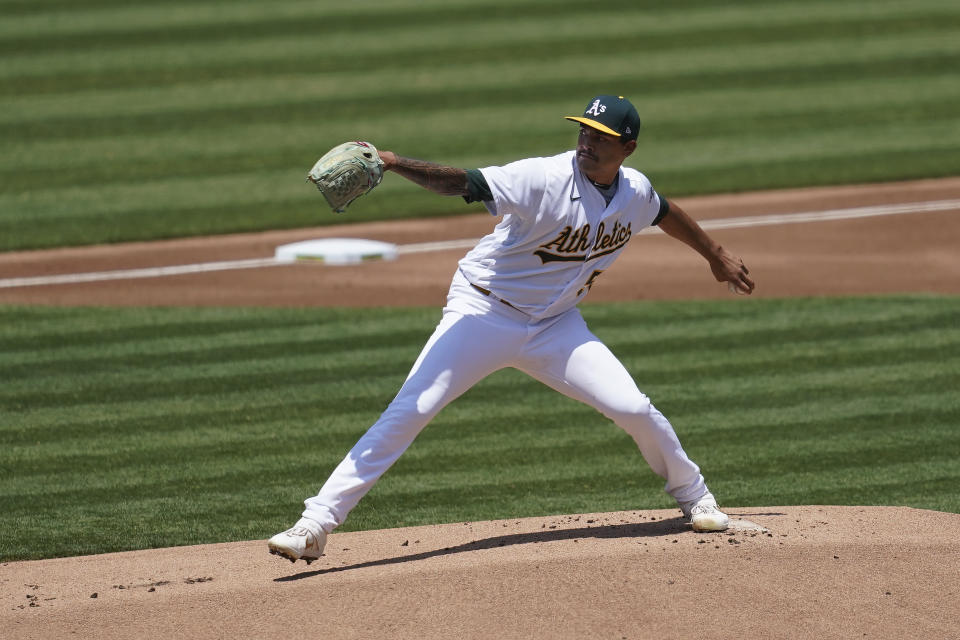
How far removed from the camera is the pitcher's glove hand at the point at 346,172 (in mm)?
5070

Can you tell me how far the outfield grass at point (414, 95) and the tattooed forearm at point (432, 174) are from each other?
8621 mm

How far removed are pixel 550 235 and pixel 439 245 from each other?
24.7ft

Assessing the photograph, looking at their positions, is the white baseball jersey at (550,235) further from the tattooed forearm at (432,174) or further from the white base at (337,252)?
the white base at (337,252)

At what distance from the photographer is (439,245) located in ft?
42.7

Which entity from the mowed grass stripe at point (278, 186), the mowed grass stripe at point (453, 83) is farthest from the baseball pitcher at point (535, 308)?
the mowed grass stripe at point (453, 83)

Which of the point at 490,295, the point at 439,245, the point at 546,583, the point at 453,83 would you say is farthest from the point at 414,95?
the point at 546,583

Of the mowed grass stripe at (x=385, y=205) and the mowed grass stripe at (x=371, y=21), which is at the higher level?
the mowed grass stripe at (x=371, y=21)

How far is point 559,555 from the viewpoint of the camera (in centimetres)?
553

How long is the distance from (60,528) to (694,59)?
12.9 meters

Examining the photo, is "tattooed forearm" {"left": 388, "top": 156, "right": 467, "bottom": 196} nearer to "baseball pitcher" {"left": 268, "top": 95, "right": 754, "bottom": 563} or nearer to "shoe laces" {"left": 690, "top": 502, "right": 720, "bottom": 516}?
"baseball pitcher" {"left": 268, "top": 95, "right": 754, "bottom": 563}

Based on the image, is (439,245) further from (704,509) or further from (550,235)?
(550,235)

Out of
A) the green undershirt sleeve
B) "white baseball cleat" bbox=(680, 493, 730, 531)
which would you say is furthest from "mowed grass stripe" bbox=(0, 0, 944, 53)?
the green undershirt sleeve

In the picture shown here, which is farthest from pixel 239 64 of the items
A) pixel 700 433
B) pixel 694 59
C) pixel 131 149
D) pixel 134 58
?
pixel 700 433

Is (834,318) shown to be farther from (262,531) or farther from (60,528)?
(60,528)
